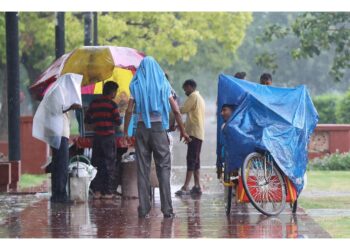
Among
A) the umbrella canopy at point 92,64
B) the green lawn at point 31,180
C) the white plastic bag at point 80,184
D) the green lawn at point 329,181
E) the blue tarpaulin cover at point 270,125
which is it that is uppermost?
the umbrella canopy at point 92,64

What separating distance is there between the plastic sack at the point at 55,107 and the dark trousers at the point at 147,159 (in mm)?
2139

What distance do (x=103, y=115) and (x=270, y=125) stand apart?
2.98 meters

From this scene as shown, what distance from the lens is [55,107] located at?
15.0 metres

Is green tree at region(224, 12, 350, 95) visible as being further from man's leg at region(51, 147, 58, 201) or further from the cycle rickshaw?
the cycle rickshaw

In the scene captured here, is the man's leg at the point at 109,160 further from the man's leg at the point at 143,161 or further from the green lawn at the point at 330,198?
the green lawn at the point at 330,198

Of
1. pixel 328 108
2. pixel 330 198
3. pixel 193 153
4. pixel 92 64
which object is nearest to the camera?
pixel 330 198

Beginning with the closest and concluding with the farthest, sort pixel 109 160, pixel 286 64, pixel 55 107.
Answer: pixel 55 107 → pixel 109 160 → pixel 286 64

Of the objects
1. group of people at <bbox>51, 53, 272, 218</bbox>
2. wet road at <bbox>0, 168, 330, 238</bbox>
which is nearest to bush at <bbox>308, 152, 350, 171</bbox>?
group of people at <bbox>51, 53, 272, 218</bbox>

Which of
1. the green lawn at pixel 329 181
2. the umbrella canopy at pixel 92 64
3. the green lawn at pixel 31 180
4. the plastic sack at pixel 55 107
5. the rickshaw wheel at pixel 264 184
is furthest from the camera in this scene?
the green lawn at pixel 31 180

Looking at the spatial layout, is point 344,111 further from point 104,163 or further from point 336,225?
point 336,225

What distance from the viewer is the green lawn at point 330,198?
39.1 ft

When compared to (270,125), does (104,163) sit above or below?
below

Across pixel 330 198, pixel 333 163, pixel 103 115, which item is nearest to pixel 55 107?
pixel 103 115

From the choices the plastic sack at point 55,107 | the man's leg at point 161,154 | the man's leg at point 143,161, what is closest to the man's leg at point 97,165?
the plastic sack at point 55,107
